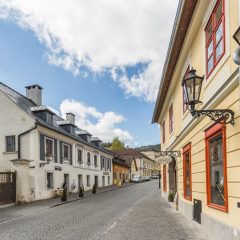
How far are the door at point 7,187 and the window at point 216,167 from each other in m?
13.7

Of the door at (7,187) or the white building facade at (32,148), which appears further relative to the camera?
the white building facade at (32,148)

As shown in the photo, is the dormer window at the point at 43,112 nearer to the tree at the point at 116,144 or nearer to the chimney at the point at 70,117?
the chimney at the point at 70,117

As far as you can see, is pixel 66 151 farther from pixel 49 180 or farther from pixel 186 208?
pixel 186 208

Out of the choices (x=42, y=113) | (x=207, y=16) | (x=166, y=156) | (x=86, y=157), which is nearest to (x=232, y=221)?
(x=207, y=16)

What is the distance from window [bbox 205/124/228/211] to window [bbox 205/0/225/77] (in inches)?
61.2

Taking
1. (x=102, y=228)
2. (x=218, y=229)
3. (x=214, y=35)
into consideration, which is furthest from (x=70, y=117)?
(x=218, y=229)

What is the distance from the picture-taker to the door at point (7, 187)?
20.1 meters

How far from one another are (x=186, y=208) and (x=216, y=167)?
5405mm

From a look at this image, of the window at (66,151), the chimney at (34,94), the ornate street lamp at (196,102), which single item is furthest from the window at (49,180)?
the ornate street lamp at (196,102)

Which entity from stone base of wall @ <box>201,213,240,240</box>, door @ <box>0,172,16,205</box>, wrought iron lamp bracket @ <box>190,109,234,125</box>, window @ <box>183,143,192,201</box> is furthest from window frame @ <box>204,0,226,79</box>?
door @ <box>0,172,16,205</box>

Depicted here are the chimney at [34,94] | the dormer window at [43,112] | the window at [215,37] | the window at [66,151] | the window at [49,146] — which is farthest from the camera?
the chimney at [34,94]

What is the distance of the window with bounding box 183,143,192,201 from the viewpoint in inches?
500

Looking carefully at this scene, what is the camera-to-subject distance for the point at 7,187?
2053 cm

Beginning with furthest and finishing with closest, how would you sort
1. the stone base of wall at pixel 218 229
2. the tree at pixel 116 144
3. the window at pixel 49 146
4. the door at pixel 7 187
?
the tree at pixel 116 144
the window at pixel 49 146
the door at pixel 7 187
the stone base of wall at pixel 218 229
